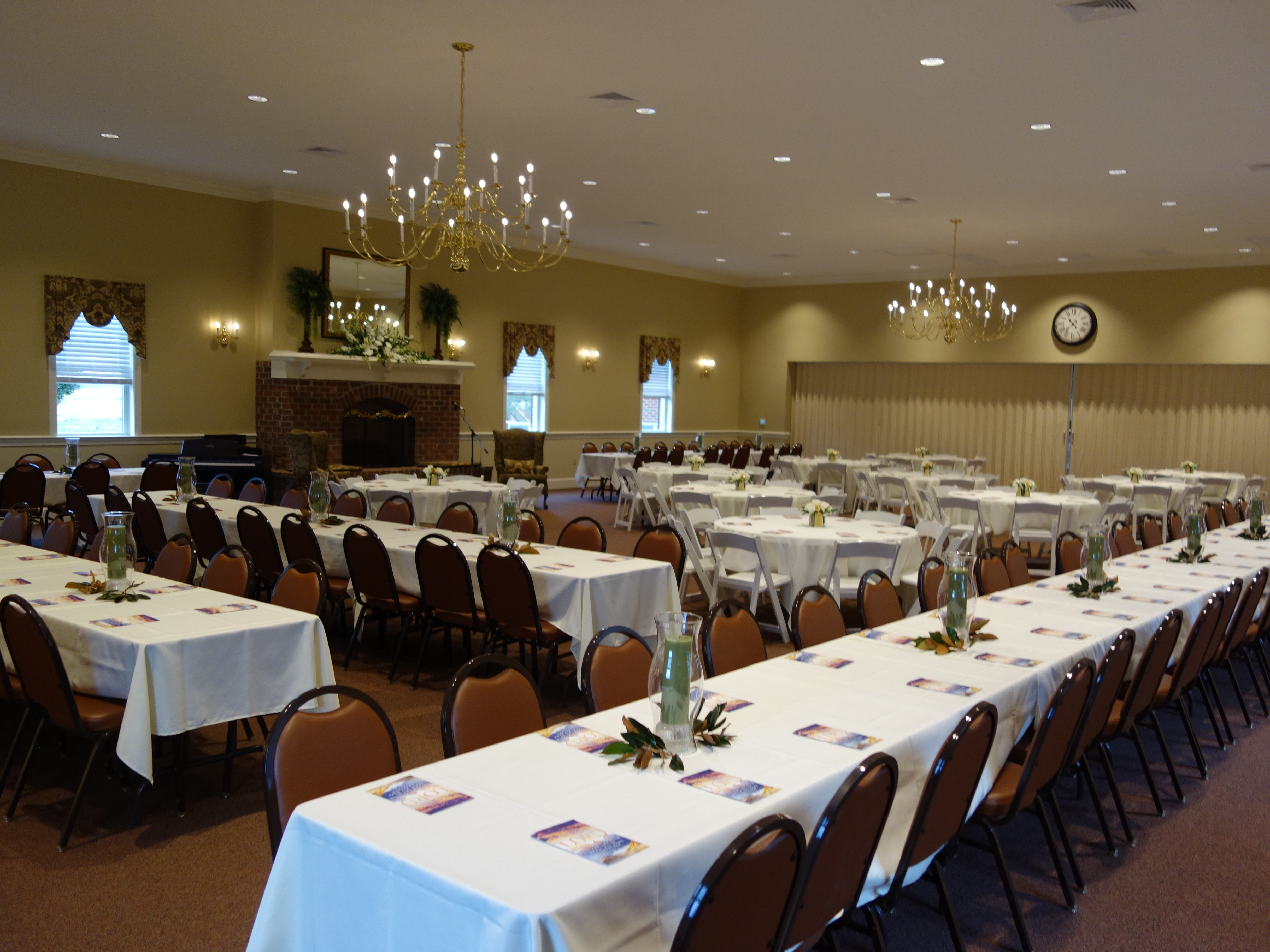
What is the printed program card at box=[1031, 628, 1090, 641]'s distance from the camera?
13.4ft

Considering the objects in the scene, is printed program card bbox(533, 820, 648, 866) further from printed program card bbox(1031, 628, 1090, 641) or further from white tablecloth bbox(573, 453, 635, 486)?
white tablecloth bbox(573, 453, 635, 486)

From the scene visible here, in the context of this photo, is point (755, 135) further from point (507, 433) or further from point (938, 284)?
point (938, 284)

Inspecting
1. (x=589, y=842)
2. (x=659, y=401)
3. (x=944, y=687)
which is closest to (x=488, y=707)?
(x=589, y=842)

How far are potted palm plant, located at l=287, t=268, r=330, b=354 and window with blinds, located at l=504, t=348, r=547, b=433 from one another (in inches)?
144

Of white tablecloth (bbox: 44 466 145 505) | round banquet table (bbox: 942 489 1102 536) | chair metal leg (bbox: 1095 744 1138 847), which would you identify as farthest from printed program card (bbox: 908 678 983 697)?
white tablecloth (bbox: 44 466 145 505)

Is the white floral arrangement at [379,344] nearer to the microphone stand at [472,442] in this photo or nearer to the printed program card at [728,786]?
the microphone stand at [472,442]

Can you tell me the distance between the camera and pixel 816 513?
7.63m

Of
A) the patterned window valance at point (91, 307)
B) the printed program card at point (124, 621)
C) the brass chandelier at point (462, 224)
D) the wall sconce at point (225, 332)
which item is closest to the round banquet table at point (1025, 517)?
the brass chandelier at point (462, 224)

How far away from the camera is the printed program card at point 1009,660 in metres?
3.59

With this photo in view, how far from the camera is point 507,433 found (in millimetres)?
15633

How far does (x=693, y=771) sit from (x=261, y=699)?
7.43 ft

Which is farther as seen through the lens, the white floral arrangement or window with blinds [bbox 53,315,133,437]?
the white floral arrangement

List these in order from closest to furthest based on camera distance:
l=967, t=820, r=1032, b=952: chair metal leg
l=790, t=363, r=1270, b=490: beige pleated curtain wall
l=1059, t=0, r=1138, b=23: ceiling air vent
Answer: l=967, t=820, r=1032, b=952: chair metal leg < l=1059, t=0, r=1138, b=23: ceiling air vent < l=790, t=363, r=1270, b=490: beige pleated curtain wall

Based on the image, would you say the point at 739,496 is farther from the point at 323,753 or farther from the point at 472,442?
the point at 323,753
